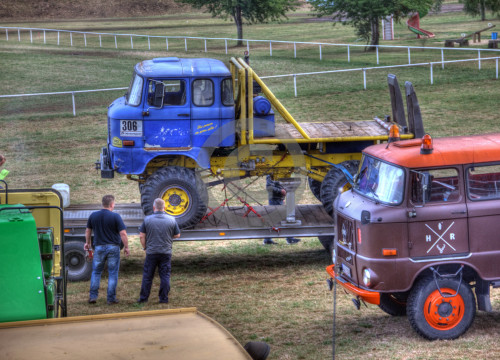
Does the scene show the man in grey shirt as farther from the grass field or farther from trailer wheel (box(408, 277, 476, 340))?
trailer wheel (box(408, 277, 476, 340))

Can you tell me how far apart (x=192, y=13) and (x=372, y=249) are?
Answer: 165ft

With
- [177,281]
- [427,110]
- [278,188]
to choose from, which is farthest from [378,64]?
[177,281]

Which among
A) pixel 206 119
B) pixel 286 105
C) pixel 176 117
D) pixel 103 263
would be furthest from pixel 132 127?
pixel 286 105

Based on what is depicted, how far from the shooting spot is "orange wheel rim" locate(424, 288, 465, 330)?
9539mm

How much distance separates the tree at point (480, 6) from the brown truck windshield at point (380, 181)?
41333 mm

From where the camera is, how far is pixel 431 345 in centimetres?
940

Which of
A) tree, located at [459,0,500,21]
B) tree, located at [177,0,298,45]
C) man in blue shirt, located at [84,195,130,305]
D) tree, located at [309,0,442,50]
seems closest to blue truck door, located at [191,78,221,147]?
man in blue shirt, located at [84,195,130,305]

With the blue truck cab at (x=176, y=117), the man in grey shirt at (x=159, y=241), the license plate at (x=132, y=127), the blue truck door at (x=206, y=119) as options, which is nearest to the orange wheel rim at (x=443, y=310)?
the man in grey shirt at (x=159, y=241)

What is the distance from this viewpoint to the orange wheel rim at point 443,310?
9539 mm

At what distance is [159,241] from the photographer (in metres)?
11.4

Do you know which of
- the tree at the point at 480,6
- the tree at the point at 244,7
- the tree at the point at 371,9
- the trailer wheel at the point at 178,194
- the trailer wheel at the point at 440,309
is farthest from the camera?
the tree at the point at 480,6

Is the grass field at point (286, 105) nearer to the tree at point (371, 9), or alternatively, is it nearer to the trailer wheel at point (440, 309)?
the trailer wheel at point (440, 309)

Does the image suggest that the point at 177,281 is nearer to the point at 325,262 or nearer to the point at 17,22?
the point at 325,262

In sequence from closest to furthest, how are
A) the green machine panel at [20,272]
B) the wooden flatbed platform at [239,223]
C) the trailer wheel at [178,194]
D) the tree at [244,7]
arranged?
the green machine panel at [20,272]
the wooden flatbed platform at [239,223]
the trailer wheel at [178,194]
the tree at [244,7]
